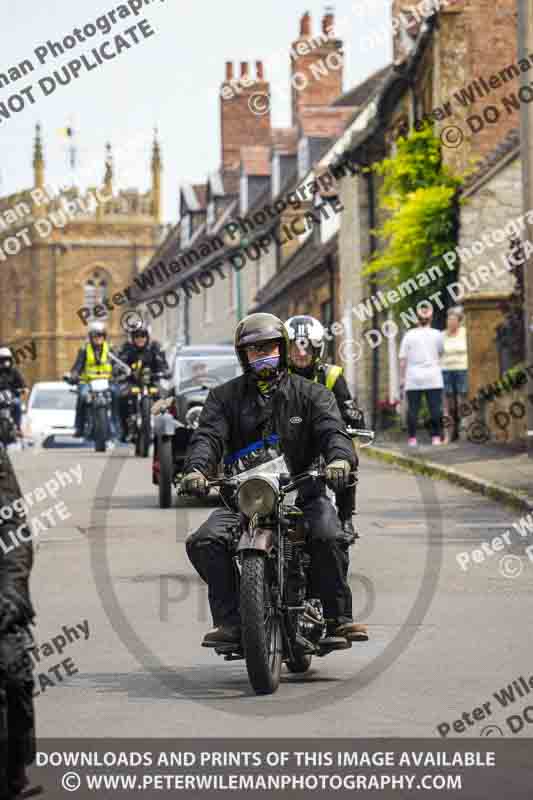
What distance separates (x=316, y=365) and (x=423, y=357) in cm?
1179

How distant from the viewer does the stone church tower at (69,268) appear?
119500 millimetres

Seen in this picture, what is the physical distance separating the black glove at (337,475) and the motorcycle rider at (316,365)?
7.39 ft

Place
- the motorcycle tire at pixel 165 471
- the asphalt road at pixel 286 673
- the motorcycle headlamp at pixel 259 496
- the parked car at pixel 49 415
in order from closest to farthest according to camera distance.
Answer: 1. the asphalt road at pixel 286 673
2. the motorcycle headlamp at pixel 259 496
3. the motorcycle tire at pixel 165 471
4. the parked car at pixel 49 415

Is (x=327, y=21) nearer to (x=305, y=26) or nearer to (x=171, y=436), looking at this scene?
(x=305, y=26)

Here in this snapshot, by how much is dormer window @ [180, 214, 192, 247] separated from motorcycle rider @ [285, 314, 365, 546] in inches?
2687

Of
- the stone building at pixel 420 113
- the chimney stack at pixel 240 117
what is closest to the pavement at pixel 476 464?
the stone building at pixel 420 113

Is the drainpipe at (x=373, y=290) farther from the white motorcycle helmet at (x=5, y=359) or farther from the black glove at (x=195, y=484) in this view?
the black glove at (x=195, y=484)

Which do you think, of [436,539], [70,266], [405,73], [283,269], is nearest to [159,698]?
[436,539]

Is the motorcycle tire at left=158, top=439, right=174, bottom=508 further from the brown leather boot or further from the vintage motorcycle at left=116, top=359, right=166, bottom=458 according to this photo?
the brown leather boot

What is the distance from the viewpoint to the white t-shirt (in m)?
22.0

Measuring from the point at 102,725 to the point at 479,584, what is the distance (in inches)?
180

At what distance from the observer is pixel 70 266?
120 metres
